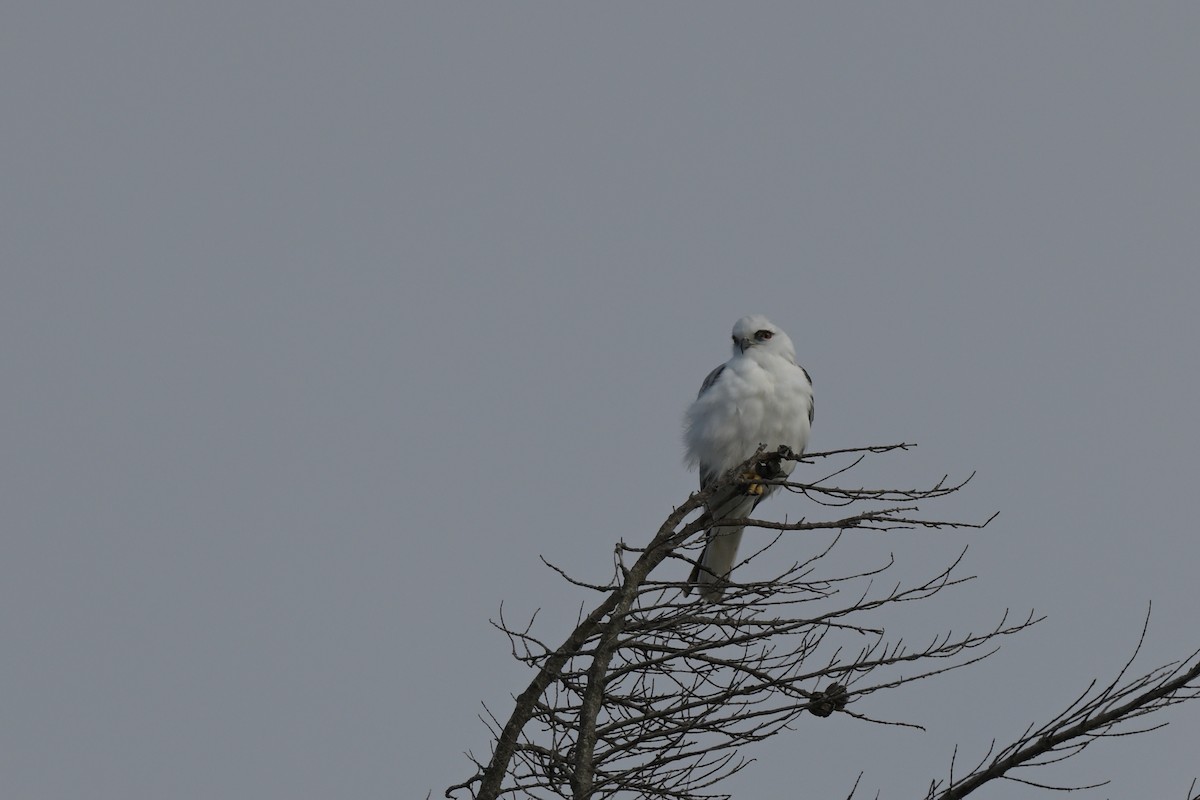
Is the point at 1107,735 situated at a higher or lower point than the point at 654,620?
lower

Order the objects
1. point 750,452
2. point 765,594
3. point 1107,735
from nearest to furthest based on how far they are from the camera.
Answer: point 1107,735
point 765,594
point 750,452

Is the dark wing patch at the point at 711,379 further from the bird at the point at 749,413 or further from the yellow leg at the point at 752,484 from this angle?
the yellow leg at the point at 752,484

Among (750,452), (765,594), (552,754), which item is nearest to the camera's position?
(552,754)

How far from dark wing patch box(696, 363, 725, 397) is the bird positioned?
0.04ft

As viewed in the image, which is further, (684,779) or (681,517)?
(681,517)

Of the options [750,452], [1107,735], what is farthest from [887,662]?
[750,452]

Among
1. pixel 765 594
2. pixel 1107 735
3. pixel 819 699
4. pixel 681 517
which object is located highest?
pixel 681 517

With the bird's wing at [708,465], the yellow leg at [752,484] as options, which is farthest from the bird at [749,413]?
the yellow leg at [752,484]

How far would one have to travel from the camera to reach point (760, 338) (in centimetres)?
995

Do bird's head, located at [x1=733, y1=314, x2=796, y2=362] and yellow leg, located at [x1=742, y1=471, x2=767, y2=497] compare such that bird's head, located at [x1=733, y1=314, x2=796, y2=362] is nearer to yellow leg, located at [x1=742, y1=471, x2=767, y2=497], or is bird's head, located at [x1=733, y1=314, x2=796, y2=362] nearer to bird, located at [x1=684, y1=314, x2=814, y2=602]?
bird, located at [x1=684, y1=314, x2=814, y2=602]

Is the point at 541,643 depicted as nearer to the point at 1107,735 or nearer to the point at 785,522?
the point at 785,522

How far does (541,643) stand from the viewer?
22.8 ft

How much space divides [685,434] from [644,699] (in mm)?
3240

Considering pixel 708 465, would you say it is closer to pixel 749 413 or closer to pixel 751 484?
pixel 749 413
